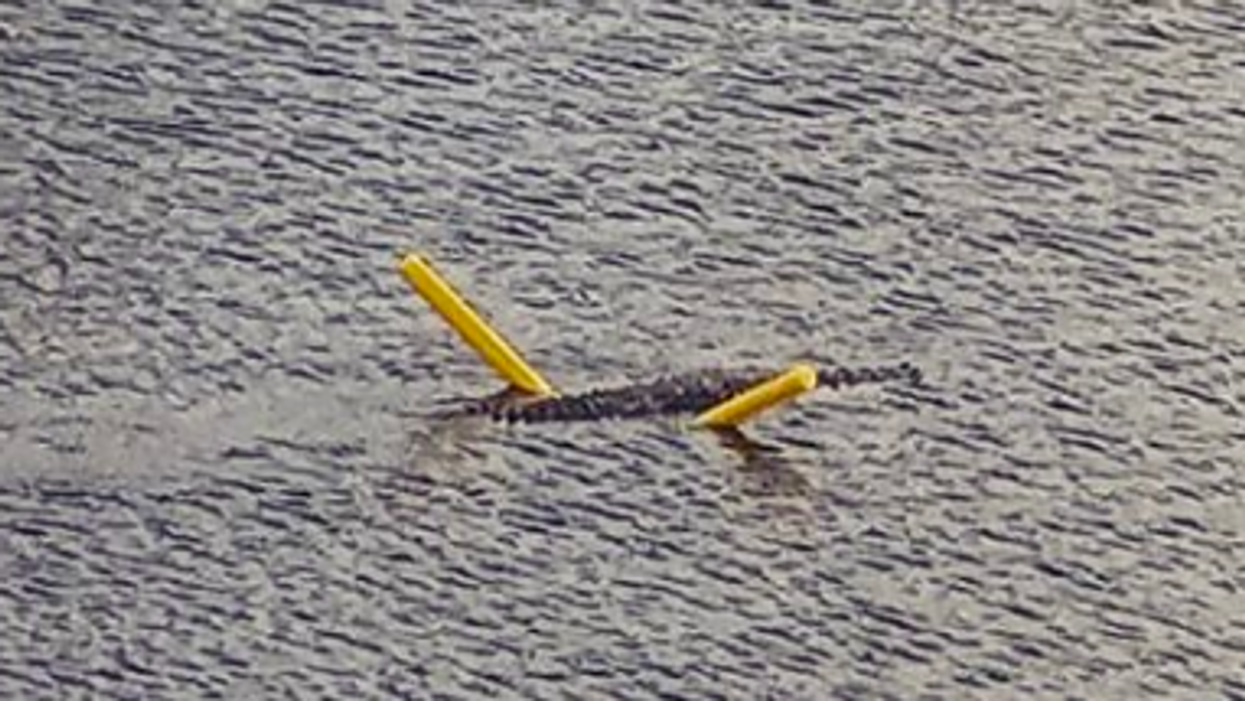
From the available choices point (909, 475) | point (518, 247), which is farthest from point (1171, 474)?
point (518, 247)

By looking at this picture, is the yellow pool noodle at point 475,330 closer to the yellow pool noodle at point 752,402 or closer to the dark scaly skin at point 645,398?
the dark scaly skin at point 645,398

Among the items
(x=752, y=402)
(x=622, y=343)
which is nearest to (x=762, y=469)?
(x=752, y=402)

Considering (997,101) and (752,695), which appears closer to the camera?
(752,695)

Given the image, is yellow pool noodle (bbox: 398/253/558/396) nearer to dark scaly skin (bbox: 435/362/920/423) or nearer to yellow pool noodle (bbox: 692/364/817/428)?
dark scaly skin (bbox: 435/362/920/423)

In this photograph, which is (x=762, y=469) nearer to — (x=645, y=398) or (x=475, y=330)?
(x=645, y=398)

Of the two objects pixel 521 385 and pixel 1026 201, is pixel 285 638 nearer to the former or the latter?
pixel 521 385

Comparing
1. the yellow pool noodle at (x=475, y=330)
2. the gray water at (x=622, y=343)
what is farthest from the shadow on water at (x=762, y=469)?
the yellow pool noodle at (x=475, y=330)
